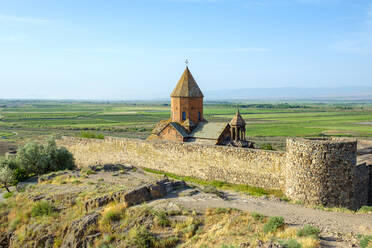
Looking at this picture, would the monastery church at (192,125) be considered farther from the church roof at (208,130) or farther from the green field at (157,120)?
the green field at (157,120)

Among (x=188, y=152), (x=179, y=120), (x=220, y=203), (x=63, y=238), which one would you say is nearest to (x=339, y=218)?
(x=220, y=203)

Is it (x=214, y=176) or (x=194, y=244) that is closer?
(x=194, y=244)

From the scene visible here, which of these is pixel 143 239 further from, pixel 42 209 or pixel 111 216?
pixel 42 209

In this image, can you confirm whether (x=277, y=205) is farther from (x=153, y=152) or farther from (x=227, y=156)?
(x=153, y=152)

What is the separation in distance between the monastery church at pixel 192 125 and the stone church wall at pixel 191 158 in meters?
2.26

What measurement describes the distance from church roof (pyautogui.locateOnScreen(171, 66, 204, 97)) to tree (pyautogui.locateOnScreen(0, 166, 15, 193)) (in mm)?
10236

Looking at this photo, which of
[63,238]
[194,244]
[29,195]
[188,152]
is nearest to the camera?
[194,244]

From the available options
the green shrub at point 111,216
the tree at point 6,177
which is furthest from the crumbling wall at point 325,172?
the tree at point 6,177

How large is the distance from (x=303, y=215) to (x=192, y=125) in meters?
12.3

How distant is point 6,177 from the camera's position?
51.1 feet

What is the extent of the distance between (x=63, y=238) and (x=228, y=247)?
516 centimetres

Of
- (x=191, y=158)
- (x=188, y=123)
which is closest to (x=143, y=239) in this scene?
(x=191, y=158)

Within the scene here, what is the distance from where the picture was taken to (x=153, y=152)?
58.4ft

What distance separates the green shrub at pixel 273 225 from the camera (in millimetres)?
7035
